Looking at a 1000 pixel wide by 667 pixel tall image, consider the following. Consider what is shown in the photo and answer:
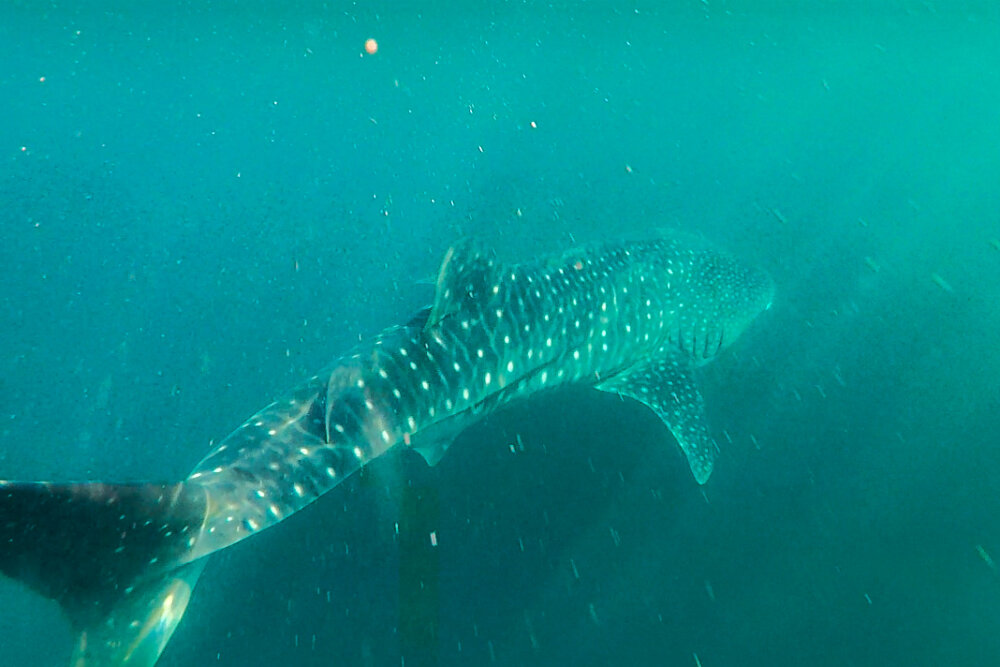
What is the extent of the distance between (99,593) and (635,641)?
4.41m

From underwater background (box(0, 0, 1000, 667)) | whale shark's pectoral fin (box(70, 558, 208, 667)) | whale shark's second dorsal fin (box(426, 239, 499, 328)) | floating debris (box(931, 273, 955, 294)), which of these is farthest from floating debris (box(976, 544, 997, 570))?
whale shark's pectoral fin (box(70, 558, 208, 667))

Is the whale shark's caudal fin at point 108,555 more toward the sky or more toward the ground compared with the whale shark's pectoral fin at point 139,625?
more toward the sky

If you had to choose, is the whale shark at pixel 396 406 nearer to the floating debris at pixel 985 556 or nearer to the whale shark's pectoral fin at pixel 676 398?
the whale shark's pectoral fin at pixel 676 398

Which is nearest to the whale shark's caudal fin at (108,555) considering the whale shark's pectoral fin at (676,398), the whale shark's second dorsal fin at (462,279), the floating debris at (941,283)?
the whale shark's second dorsal fin at (462,279)

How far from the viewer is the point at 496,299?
5406 mm

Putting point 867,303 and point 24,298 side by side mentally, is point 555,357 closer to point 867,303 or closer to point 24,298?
point 867,303

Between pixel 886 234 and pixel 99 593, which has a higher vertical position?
pixel 99 593

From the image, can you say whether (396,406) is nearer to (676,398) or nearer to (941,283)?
(676,398)

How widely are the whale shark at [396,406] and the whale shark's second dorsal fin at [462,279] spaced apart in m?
0.01

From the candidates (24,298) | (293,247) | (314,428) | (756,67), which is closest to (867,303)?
(314,428)

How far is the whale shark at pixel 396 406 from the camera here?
10.1 feet

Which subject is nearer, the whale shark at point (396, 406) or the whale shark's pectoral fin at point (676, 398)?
the whale shark at point (396, 406)

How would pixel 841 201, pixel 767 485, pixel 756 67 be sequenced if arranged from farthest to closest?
pixel 756 67 → pixel 841 201 → pixel 767 485

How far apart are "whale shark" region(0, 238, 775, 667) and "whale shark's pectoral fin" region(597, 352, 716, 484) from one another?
19mm
